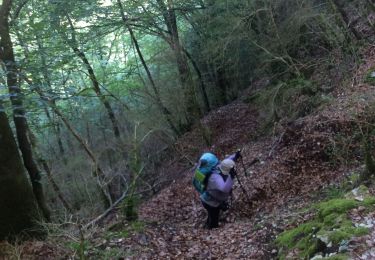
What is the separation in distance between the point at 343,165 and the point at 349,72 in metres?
4.14

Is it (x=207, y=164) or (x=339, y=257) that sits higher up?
(x=207, y=164)

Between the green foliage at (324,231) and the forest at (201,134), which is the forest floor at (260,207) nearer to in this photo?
the forest at (201,134)

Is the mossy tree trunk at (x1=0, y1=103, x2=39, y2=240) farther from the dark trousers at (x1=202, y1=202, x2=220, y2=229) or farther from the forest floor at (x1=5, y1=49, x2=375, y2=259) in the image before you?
the dark trousers at (x1=202, y1=202, x2=220, y2=229)

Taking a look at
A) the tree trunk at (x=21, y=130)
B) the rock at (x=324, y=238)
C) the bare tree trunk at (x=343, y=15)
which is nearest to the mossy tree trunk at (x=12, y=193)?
the tree trunk at (x=21, y=130)

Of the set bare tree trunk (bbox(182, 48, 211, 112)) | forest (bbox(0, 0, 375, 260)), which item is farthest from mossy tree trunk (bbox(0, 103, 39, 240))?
bare tree trunk (bbox(182, 48, 211, 112))

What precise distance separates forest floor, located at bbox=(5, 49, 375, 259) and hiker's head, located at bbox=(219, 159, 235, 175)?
111 cm

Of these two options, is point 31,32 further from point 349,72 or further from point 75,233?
point 349,72

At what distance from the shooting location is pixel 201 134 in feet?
54.6

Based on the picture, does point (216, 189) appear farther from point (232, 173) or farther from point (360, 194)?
point (360, 194)

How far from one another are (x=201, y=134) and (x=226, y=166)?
837 centimetres

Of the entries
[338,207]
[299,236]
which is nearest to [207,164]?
[299,236]

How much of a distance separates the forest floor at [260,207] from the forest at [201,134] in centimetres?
4

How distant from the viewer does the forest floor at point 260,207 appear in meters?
6.68

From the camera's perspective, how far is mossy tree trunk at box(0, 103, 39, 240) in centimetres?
634
